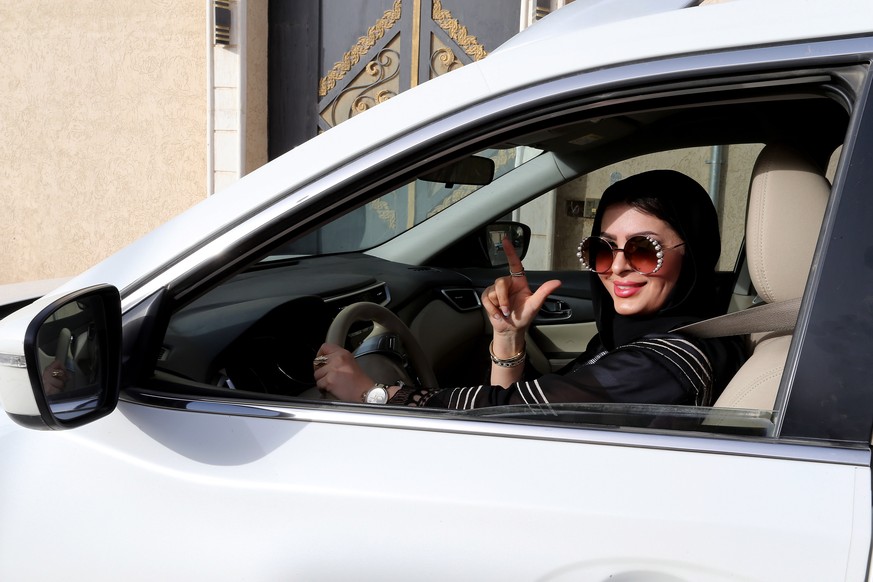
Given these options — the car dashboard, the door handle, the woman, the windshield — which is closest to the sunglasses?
the woman

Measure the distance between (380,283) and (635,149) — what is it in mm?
771

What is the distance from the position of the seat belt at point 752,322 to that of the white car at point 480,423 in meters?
0.02

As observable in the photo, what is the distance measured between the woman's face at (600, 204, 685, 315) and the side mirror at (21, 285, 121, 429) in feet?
3.07

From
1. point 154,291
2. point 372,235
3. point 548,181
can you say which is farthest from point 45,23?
point 154,291

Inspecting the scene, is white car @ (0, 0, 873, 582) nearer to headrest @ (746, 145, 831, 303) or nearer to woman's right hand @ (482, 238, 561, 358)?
headrest @ (746, 145, 831, 303)

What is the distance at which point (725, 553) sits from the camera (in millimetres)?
941

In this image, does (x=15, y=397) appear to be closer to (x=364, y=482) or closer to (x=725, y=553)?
(x=364, y=482)

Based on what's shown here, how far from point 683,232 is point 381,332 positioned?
2.37 feet

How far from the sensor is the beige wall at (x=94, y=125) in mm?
6051

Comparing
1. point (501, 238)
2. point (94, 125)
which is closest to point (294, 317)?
point (501, 238)

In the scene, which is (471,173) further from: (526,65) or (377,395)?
(526,65)

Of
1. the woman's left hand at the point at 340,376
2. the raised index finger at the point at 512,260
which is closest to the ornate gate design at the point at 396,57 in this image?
the raised index finger at the point at 512,260

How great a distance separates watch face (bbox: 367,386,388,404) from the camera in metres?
1.48

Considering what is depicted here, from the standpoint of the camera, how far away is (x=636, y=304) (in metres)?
1.63
